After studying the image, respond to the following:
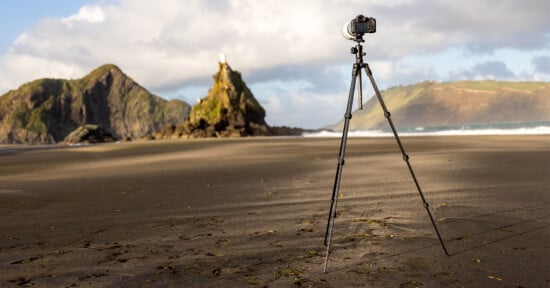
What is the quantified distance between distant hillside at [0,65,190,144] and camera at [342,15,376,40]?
168408 millimetres

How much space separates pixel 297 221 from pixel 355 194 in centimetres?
243

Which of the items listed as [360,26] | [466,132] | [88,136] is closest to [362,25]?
[360,26]

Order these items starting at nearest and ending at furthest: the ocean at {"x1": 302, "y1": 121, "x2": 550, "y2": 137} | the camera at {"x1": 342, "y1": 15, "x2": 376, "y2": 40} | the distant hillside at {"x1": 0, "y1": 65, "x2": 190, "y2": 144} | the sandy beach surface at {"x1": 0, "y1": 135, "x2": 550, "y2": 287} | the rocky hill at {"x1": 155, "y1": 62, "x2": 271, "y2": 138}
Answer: the sandy beach surface at {"x1": 0, "y1": 135, "x2": 550, "y2": 287} < the camera at {"x1": 342, "y1": 15, "x2": 376, "y2": 40} < the ocean at {"x1": 302, "y1": 121, "x2": 550, "y2": 137} < the rocky hill at {"x1": 155, "y1": 62, "x2": 271, "y2": 138} < the distant hillside at {"x1": 0, "y1": 65, "x2": 190, "y2": 144}

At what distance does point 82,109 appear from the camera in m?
177

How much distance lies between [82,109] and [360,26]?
192m

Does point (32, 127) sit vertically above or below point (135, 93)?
below

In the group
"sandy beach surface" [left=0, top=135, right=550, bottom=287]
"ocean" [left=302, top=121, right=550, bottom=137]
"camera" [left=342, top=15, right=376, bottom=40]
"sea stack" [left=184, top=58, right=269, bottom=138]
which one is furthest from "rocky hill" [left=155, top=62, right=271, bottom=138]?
"camera" [left=342, top=15, right=376, bottom=40]

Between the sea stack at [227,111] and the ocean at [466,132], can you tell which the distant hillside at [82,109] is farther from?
the ocean at [466,132]

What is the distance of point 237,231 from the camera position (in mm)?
5613

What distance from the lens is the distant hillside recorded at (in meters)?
158

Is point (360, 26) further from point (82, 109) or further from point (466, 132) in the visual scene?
point (82, 109)

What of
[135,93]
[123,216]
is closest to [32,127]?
[135,93]

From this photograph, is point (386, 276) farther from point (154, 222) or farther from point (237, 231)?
point (154, 222)

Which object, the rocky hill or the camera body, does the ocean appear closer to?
the rocky hill
